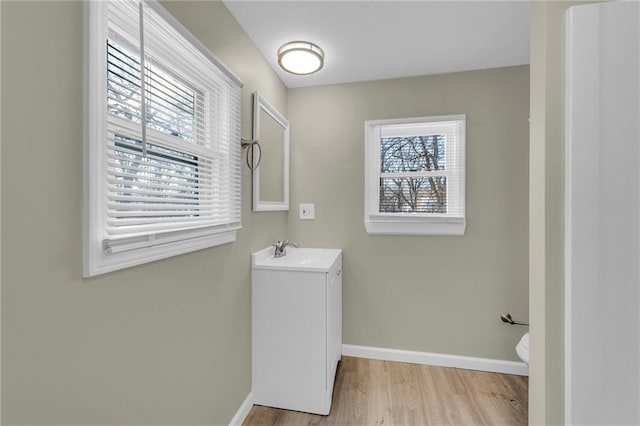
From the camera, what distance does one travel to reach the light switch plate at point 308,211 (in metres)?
2.50

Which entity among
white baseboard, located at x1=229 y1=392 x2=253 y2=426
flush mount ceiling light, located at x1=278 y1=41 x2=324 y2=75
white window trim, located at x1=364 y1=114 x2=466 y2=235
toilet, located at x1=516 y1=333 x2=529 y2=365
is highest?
flush mount ceiling light, located at x1=278 y1=41 x2=324 y2=75

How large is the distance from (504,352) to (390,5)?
250cm

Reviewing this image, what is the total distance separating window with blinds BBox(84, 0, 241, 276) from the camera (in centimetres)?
83

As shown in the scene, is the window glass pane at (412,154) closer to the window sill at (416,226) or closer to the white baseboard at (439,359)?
the window sill at (416,226)

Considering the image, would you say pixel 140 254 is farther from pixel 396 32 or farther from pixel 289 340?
pixel 396 32

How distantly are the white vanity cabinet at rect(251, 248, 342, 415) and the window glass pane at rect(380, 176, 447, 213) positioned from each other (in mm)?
883

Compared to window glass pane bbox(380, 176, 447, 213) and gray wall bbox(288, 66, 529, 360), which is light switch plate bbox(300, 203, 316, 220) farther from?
window glass pane bbox(380, 176, 447, 213)

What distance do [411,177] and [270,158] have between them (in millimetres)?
1145

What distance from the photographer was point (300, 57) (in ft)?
6.08

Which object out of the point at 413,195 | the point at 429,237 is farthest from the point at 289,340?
the point at 413,195

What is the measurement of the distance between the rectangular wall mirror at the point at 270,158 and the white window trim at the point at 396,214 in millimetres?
675

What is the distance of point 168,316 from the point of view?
1147 mm

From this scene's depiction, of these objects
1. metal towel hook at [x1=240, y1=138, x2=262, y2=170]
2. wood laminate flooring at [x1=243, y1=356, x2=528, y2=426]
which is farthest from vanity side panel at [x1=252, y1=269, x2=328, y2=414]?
metal towel hook at [x1=240, y1=138, x2=262, y2=170]
